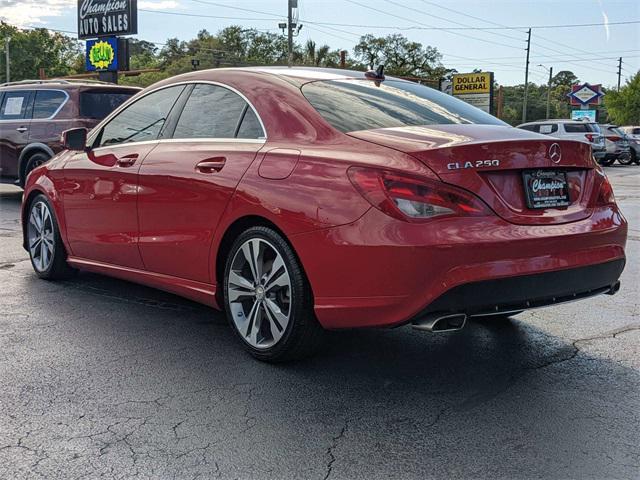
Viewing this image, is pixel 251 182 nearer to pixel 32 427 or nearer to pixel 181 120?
pixel 181 120

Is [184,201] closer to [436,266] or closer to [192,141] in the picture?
[192,141]

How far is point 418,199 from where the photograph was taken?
10.7 feet

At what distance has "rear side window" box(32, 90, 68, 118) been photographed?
35.8 ft

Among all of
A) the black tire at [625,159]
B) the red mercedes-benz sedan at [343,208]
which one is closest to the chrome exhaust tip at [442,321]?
the red mercedes-benz sedan at [343,208]

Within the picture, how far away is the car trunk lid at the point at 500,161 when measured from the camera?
3.33 metres

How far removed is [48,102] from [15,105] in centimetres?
86

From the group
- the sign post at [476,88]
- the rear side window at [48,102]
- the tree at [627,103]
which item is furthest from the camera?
the tree at [627,103]

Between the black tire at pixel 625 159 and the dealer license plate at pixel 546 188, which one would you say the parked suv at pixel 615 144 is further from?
the dealer license plate at pixel 546 188

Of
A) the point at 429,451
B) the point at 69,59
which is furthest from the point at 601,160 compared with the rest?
the point at 69,59

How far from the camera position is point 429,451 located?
2889 millimetres

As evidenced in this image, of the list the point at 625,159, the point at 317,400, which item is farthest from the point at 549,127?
the point at 317,400

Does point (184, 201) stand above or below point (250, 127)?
below

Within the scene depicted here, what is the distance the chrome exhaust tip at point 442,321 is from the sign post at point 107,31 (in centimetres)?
1949

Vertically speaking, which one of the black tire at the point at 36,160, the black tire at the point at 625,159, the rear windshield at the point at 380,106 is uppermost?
the rear windshield at the point at 380,106
